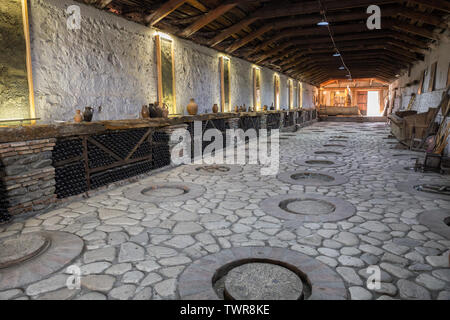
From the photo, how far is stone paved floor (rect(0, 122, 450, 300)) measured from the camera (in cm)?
261

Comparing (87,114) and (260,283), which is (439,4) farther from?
(87,114)

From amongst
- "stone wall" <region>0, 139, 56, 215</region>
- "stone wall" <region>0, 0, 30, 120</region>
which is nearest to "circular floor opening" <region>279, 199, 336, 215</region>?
"stone wall" <region>0, 139, 56, 215</region>

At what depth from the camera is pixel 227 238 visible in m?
3.61

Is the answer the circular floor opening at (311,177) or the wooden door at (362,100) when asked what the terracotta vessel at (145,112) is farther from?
the wooden door at (362,100)

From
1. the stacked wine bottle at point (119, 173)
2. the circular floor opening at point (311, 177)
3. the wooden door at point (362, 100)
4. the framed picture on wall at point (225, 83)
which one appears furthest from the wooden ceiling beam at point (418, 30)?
the wooden door at point (362, 100)

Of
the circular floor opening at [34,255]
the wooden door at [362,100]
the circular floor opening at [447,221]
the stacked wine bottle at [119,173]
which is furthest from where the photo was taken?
the wooden door at [362,100]

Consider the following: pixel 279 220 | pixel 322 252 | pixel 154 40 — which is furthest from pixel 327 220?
pixel 154 40

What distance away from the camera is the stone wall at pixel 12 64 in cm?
500

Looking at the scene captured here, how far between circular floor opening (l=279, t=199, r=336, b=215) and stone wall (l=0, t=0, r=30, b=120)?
492 centimetres

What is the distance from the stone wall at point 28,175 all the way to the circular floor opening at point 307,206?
3.78 metres

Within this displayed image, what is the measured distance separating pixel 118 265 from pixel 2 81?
4116 mm

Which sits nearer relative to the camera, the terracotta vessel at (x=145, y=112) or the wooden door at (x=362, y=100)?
the terracotta vessel at (x=145, y=112)
